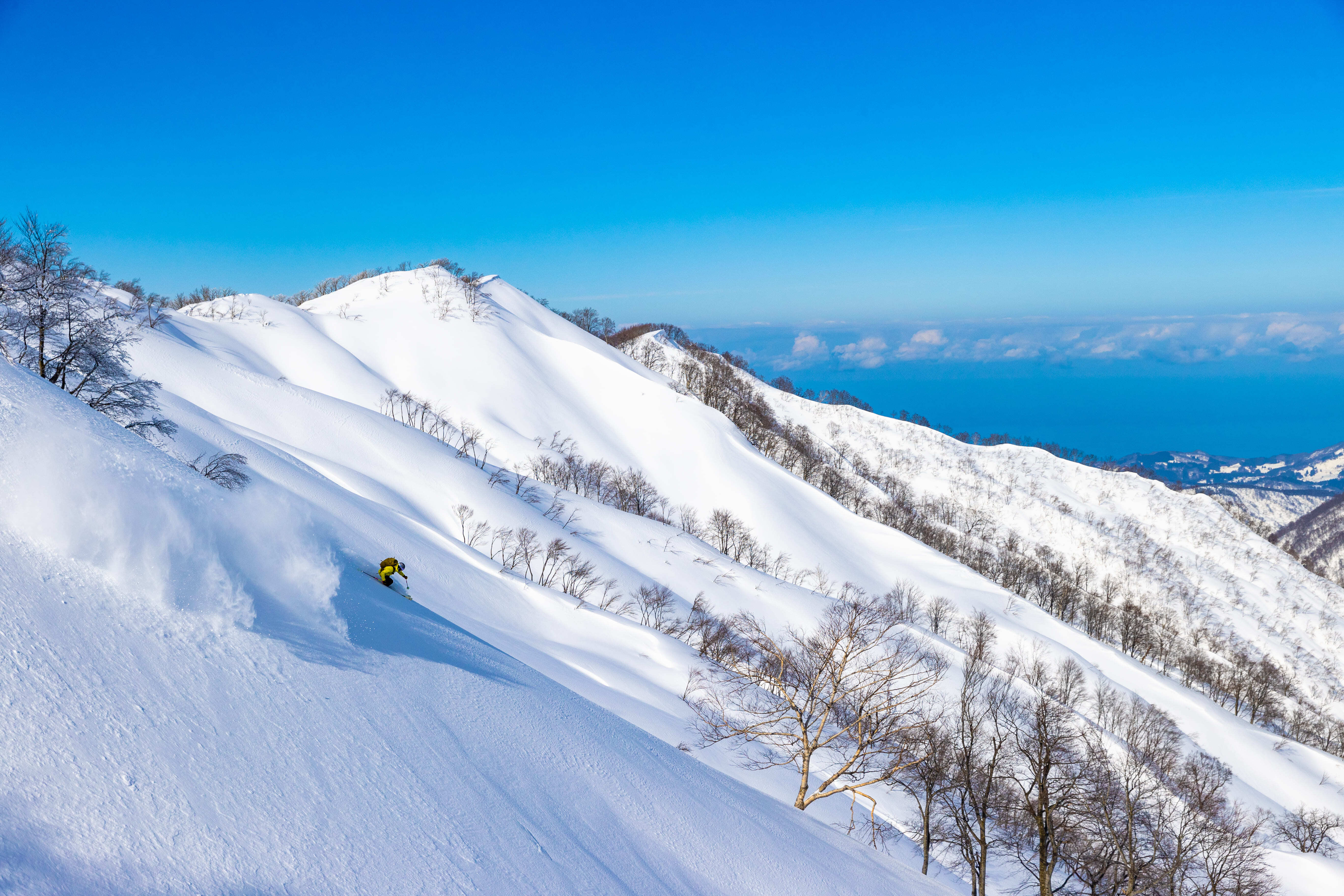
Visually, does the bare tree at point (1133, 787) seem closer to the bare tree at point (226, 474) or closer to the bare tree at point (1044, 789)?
the bare tree at point (1044, 789)

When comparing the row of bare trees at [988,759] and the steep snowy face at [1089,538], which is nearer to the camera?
the row of bare trees at [988,759]

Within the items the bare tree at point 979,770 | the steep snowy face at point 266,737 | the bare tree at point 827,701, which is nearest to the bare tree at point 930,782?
the bare tree at point 979,770

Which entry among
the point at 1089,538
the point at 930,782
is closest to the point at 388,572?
the point at 930,782

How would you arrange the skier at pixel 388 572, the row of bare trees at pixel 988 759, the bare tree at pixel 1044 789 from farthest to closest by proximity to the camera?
the bare tree at pixel 1044 789
the row of bare trees at pixel 988 759
the skier at pixel 388 572

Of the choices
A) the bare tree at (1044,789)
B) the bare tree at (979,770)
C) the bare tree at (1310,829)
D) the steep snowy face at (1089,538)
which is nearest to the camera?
the bare tree at (1044,789)

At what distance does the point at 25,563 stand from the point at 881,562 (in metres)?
81.9

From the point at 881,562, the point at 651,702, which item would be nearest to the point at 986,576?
the point at 881,562

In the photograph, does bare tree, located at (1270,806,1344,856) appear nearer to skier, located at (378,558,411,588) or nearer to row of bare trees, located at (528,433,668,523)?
skier, located at (378,558,411,588)

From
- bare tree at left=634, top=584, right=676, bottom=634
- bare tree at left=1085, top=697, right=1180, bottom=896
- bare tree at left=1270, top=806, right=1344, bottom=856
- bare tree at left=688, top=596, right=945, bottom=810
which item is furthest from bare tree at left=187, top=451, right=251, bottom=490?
bare tree at left=1270, top=806, right=1344, bottom=856

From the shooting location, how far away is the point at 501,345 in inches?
4323

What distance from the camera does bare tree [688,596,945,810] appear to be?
14836 mm

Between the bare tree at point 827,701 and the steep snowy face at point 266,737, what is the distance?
2624 mm

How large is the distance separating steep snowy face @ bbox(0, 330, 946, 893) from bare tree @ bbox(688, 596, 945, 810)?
262 cm

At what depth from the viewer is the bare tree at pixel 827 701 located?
48.7 feet
